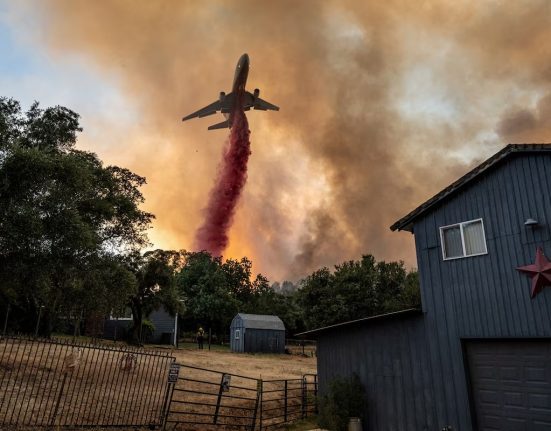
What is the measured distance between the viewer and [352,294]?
2203 inches

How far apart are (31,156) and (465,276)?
60.0 ft

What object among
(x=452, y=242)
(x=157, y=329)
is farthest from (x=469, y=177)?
(x=157, y=329)

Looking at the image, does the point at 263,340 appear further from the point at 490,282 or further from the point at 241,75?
the point at 490,282

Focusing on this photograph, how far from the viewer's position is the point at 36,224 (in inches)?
658

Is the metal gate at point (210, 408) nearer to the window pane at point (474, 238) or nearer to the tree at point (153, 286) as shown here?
the window pane at point (474, 238)

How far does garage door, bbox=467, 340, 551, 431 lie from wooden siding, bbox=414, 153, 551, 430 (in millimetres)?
407

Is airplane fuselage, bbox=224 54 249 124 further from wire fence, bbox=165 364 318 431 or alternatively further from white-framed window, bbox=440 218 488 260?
white-framed window, bbox=440 218 488 260

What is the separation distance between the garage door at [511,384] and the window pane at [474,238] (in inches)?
123

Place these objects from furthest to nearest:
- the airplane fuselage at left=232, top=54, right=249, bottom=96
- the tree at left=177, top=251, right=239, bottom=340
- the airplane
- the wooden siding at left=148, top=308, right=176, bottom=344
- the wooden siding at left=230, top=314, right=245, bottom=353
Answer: the tree at left=177, top=251, right=239, bottom=340
the wooden siding at left=148, top=308, right=176, bottom=344
the wooden siding at left=230, top=314, right=245, bottom=353
the airplane
the airplane fuselage at left=232, top=54, right=249, bottom=96

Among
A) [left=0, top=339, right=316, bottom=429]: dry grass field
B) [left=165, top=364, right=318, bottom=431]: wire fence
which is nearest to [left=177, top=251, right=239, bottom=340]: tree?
[left=0, top=339, right=316, bottom=429]: dry grass field

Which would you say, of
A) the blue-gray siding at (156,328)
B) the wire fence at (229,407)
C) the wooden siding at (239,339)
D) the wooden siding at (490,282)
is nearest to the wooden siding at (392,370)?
the wooden siding at (490,282)

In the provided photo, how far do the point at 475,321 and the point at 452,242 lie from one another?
2.91m

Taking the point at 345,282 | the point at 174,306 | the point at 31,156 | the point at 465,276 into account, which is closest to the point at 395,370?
the point at 465,276

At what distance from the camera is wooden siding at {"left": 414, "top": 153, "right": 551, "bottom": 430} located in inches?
503
